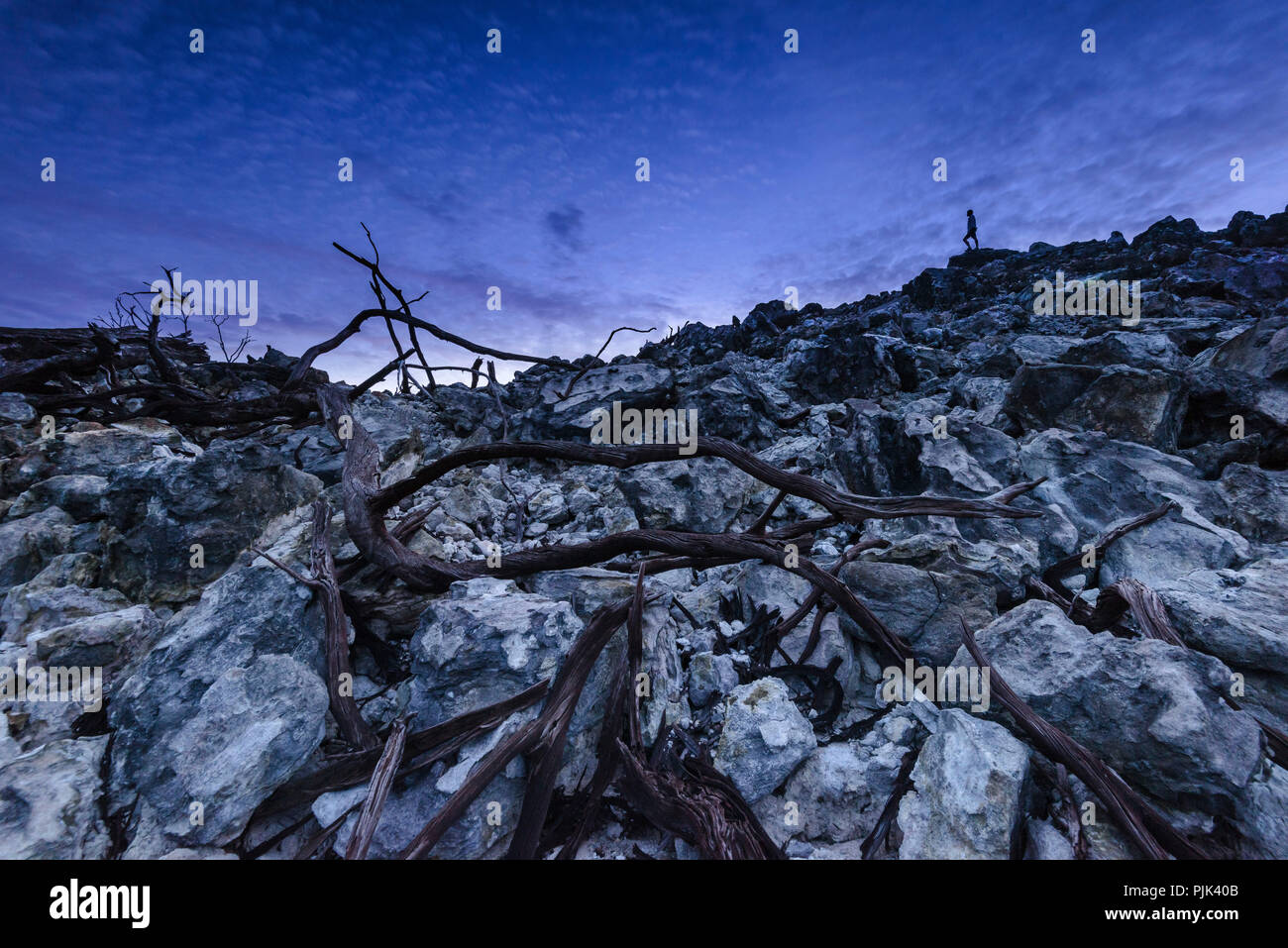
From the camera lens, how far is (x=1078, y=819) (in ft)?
7.28

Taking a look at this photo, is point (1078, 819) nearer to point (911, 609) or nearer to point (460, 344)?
point (911, 609)

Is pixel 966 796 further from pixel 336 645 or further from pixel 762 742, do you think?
pixel 336 645

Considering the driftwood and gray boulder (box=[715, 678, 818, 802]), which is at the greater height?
the driftwood

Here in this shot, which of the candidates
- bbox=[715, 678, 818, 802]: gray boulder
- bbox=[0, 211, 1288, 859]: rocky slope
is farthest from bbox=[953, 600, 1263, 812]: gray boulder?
bbox=[715, 678, 818, 802]: gray boulder

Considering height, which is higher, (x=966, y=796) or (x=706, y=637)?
(x=706, y=637)

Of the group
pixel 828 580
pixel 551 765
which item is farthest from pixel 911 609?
pixel 551 765

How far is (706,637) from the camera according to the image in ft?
11.8

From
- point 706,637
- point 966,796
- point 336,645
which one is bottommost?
point 966,796

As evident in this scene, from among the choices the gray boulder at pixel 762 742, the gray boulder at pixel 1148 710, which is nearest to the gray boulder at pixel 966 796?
the gray boulder at pixel 1148 710

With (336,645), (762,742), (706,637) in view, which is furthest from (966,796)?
(336,645)

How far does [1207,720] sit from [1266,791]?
311 millimetres

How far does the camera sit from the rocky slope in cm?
230

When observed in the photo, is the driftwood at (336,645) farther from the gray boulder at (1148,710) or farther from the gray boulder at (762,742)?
the gray boulder at (1148,710)

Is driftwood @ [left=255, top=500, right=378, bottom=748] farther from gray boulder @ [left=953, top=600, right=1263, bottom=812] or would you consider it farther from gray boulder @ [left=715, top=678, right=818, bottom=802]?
gray boulder @ [left=953, top=600, right=1263, bottom=812]
